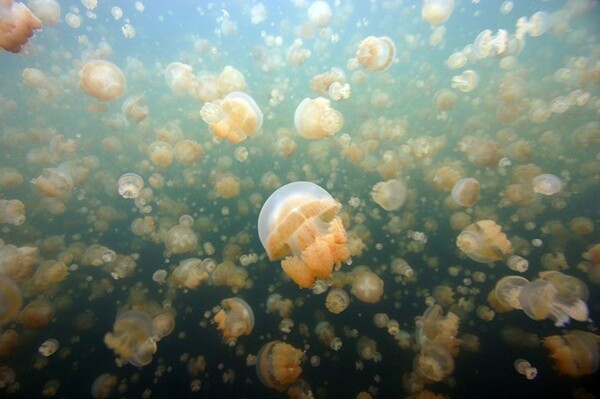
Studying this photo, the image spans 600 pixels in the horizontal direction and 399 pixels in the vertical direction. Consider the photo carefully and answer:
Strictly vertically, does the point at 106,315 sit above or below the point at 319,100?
below

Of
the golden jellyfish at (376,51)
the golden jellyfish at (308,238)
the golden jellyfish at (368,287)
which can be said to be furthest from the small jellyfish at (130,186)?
the golden jellyfish at (376,51)

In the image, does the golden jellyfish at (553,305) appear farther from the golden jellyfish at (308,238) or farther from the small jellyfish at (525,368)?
the golden jellyfish at (308,238)

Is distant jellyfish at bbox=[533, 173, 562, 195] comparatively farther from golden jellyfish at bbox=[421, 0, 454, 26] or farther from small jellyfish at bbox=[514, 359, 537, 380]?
golden jellyfish at bbox=[421, 0, 454, 26]

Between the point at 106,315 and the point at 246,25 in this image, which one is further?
the point at 246,25

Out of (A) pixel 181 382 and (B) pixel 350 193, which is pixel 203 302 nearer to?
(A) pixel 181 382

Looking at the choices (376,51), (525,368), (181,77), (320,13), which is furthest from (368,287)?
(320,13)

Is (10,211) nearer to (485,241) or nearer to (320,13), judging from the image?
(485,241)

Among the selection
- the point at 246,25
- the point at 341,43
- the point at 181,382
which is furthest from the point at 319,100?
the point at 341,43
